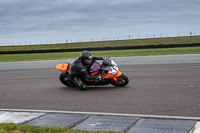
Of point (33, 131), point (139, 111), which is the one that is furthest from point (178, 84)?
point (33, 131)

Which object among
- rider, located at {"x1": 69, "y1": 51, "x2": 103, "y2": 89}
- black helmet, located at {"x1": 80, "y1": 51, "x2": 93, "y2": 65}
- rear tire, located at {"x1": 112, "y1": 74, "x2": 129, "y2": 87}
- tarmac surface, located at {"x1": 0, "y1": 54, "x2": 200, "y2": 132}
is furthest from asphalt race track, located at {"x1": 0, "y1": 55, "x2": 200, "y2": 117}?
black helmet, located at {"x1": 80, "y1": 51, "x2": 93, "y2": 65}

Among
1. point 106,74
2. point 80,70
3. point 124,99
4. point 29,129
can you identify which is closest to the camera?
point 29,129

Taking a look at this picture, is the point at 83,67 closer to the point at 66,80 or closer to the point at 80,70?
the point at 80,70

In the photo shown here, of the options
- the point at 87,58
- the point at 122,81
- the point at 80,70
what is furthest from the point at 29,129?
the point at 122,81

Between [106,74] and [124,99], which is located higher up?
[106,74]

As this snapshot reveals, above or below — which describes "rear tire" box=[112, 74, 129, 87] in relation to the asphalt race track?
above

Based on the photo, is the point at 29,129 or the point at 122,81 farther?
the point at 122,81

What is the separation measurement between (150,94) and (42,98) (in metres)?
3.23

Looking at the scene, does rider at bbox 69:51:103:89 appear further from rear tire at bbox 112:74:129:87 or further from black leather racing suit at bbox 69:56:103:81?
rear tire at bbox 112:74:129:87

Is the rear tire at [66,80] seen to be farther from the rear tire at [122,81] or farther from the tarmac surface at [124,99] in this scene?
the rear tire at [122,81]

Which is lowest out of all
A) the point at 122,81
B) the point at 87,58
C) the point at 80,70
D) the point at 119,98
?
the point at 119,98

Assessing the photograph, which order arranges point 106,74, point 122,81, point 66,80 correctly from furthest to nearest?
1. point 66,80
2. point 122,81
3. point 106,74

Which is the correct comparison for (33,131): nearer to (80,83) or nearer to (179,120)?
(179,120)

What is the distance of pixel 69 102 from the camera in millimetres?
7641
